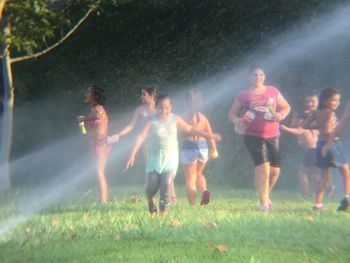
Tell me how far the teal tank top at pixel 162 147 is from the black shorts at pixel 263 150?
0.88 m

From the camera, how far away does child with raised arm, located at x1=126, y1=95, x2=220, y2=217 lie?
805 centimetres

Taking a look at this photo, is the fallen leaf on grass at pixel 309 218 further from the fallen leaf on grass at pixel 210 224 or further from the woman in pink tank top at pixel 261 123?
the woman in pink tank top at pixel 261 123

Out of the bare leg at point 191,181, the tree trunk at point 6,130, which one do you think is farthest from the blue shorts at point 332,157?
the tree trunk at point 6,130

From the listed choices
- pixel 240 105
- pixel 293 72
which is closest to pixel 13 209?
pixel 240 105

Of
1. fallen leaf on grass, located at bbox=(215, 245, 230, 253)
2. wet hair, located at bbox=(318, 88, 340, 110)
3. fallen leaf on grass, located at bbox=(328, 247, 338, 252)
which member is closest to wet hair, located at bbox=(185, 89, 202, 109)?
wet hair, located at bbox=(318, 88, 340, 110)

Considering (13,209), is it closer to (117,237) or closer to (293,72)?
(117,237)

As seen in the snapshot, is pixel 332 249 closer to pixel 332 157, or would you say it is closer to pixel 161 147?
pixel 161 147

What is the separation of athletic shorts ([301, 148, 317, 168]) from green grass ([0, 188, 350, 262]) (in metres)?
2.35

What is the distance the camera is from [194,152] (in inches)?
370

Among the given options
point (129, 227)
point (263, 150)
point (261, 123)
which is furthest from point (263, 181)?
point (129, 227)

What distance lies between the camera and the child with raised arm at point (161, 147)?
26.4 ft

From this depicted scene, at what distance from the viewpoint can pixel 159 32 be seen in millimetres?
14969

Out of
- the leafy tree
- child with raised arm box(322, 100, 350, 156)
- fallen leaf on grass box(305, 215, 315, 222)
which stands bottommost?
fallen leaf on grass box(305, 215, 315, 222)

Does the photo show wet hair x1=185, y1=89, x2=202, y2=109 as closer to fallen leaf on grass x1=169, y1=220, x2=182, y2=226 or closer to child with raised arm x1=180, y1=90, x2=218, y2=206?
child with raised arm x1=180, y1=90, x2=218, y2=206
